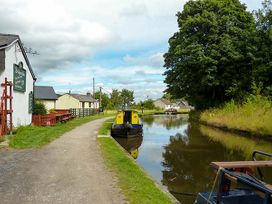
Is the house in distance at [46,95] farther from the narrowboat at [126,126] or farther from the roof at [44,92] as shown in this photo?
the narrowboat at [126,126]

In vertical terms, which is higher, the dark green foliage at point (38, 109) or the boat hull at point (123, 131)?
the dark green foliage at point (38, 109)

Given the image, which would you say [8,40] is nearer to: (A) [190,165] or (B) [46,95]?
(A) [190,165]

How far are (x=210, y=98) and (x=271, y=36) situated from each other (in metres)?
12.0

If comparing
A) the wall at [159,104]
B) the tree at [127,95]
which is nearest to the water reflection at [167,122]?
the tree at [127,95]

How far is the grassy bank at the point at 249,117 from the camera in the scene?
2547cm

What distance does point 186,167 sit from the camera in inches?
574

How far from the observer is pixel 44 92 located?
186 feet

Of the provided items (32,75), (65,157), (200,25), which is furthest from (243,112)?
(65,157)

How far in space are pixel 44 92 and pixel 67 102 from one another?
1775cm

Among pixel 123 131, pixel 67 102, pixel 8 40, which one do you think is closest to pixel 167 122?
pixel 123 131

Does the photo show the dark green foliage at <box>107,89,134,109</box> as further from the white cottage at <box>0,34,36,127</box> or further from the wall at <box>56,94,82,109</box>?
the white cottage at <box>0,34,36,127</box>

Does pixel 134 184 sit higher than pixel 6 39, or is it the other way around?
pixel 6 39

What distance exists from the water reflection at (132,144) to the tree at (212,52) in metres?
15.8

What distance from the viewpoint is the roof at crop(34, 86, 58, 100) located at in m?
54.7
